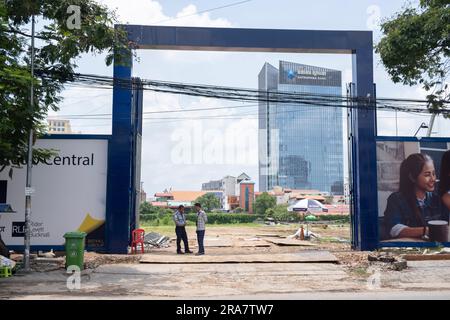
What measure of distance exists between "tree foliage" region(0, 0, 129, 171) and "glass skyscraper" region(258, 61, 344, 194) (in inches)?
3351

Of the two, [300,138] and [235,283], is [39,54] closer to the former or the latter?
[235,283]

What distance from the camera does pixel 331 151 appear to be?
12962cm

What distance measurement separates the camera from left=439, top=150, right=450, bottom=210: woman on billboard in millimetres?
18641

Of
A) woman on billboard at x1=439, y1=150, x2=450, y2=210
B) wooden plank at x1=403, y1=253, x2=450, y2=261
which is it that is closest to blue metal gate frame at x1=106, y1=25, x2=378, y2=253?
wooden plank at x1=403, y1=253, x2=450, y2=261

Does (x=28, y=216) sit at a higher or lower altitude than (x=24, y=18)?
lower

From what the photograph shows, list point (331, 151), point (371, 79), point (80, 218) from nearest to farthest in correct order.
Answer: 1. point (80, 218)
2. point (371, 79)
3. point (331, 151)

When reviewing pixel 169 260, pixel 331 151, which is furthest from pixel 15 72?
pixel 331 151

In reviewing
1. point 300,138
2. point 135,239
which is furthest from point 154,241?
point 300,138

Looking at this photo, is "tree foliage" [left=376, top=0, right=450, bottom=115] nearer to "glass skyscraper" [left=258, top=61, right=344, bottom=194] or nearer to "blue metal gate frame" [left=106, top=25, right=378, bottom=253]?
"blue metal gate frame" [left=106, top=25, right=378, bottom=253]

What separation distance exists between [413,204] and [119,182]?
1062 centimetres

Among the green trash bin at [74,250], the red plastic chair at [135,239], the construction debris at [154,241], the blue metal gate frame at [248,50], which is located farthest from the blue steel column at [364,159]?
the green trash bin at [74,250]

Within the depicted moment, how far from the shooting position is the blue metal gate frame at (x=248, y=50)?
1761 centimetres

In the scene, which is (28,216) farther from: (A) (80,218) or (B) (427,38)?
(B) (427,38)

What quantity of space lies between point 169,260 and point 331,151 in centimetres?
11739
